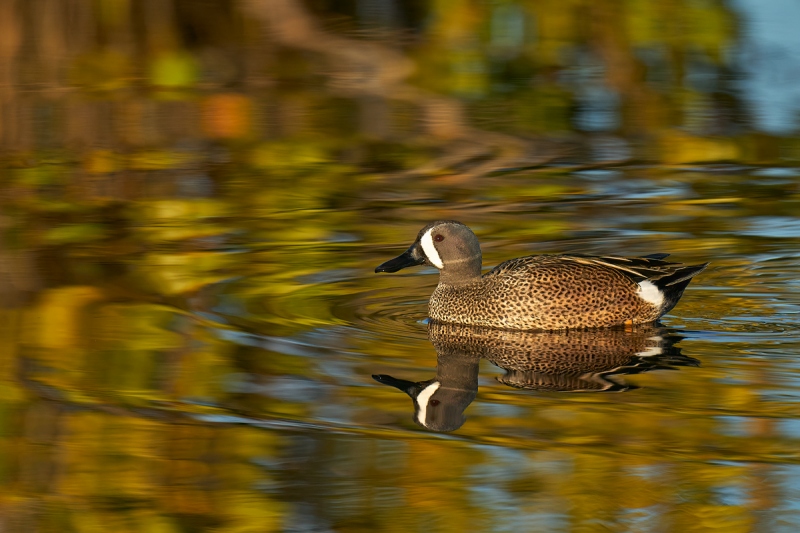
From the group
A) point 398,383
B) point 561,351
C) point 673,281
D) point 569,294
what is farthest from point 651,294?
point 398,383

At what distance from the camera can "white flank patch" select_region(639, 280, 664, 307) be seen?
8273 mm

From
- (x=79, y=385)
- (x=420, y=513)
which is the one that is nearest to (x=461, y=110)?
(x=79, y=385)

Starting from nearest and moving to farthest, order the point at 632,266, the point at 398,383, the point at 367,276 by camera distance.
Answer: the point at 398,383 → the point at 632,266 → the point at 367,276

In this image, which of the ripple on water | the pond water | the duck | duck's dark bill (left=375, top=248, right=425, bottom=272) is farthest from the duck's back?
duck's dark bill (left=375, top=248, right=425, bottom=272)

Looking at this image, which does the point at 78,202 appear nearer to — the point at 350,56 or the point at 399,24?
the point at 350,56

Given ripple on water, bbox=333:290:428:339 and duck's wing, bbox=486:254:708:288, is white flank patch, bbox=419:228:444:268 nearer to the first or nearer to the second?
ripple on water, bbox=333:290:428:339

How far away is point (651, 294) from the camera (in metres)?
8.28

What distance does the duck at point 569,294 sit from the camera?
8.28 m

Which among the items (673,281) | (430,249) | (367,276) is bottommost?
(367,276)

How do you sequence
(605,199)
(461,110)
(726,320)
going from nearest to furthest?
(726,320), (605,199), (461,110)

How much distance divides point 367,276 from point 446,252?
73 centimetres

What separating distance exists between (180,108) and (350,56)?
2728 millimetres

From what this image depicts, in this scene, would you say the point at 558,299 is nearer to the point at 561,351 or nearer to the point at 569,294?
the point at 569,294

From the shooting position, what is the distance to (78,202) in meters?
11.5
